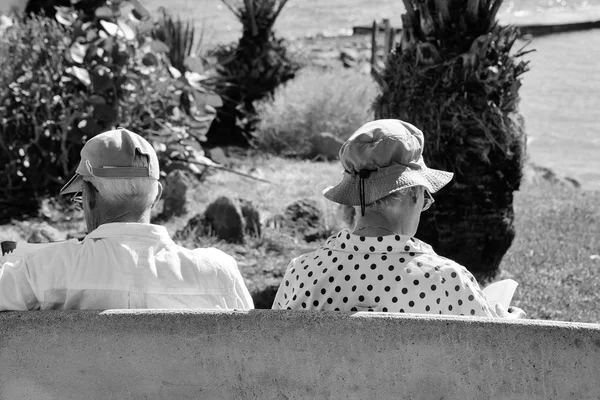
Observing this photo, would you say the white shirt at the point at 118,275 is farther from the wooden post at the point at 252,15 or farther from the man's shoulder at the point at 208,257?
the wooden post at the point at 252,15

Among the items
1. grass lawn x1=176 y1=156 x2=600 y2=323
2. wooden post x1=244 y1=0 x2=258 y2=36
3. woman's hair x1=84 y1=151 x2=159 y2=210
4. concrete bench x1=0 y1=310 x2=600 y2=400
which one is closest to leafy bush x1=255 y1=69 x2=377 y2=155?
grass lawn x1=176 y1=156 x2=600 y2=323

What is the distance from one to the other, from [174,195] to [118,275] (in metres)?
3.68

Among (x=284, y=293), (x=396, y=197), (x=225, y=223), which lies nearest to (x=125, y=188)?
(x=284, y=293)

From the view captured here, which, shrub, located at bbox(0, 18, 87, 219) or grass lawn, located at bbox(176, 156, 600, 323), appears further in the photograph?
shrub, located at bbox(0, 18, 87, 219)

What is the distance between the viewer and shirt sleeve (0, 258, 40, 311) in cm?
272

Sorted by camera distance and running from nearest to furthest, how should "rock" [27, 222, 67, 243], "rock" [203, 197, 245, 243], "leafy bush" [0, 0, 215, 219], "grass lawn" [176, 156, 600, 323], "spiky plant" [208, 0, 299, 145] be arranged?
"grass lawn" [176, 156, 600, 323], "rock" [27, 222, 67, 243], "rock" [203, 197, 245, 243], "leafy bush" [0, 0, 215, 219], "spiky plant" [208, 0, 299, 145]

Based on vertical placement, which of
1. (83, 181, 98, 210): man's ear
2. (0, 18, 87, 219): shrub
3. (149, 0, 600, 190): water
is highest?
(83, 181, 98, 210): man's ear

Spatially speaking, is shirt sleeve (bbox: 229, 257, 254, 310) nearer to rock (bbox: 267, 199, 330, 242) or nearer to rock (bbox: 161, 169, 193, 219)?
rock (bbox: 267, 199, 330, 242)

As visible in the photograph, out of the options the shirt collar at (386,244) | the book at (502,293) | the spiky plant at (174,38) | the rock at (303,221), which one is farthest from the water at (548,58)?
the shirt collar at (386,244)

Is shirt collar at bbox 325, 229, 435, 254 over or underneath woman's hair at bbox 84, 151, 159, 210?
underneath

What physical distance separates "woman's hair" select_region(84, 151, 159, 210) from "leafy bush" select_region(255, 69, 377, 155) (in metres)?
5.92

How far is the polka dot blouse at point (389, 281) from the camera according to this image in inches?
108

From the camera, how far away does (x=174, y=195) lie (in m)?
6.46

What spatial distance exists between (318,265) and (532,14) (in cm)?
1951
